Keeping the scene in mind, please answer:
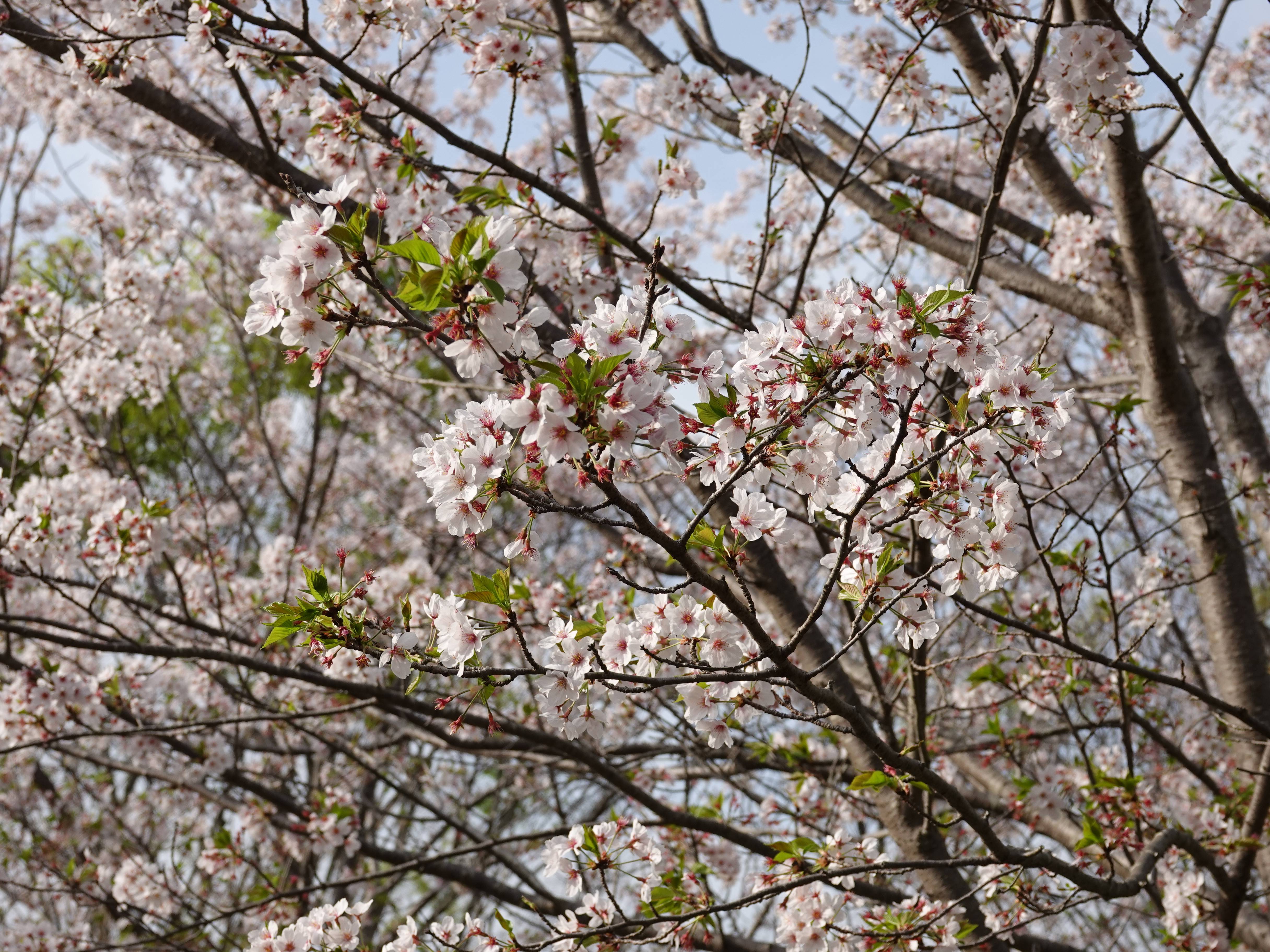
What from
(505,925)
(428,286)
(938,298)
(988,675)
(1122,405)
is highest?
(1122,405)

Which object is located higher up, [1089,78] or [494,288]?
[1089,78]

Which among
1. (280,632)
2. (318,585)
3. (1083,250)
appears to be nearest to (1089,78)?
(1083,250)

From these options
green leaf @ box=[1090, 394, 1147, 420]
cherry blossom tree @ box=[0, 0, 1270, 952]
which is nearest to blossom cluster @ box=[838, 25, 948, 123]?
cherry blossom tree @ box=[0, 0, 1270, 952]

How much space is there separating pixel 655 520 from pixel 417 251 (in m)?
3.24

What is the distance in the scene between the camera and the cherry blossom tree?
1606mm

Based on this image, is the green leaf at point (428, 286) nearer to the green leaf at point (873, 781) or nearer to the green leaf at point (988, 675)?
the green leaf at point (873, 781)

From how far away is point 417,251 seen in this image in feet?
4.17

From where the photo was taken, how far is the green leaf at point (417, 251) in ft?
4.14

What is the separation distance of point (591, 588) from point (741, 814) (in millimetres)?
1311

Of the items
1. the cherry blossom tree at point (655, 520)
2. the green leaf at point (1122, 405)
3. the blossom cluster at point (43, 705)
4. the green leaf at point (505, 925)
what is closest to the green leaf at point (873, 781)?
the cherry blossom tree at point (655, 520)

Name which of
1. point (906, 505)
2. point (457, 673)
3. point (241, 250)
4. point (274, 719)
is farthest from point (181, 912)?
point (241, 250)

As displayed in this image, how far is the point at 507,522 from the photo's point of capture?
1032 centimetres

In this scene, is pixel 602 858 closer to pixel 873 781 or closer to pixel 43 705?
pixel 873 781

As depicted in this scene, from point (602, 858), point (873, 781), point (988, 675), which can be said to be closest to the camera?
point (873, 781)
